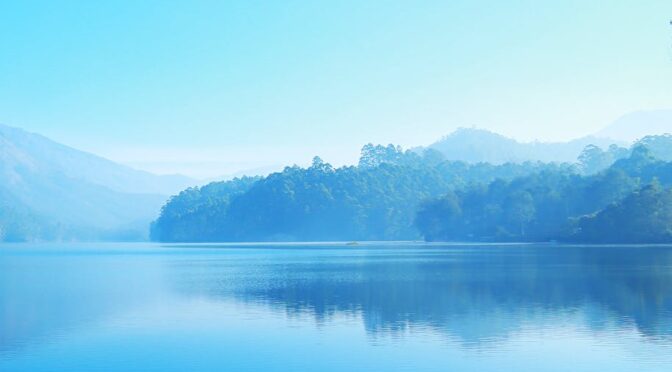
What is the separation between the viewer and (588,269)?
56219mm

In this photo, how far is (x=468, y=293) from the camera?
131ft

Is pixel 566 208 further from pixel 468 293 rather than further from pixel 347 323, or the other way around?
pixel 347 323

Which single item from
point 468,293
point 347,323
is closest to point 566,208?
point 468,293

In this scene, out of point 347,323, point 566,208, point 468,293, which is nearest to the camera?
point 347,323

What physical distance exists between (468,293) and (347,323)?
37.2 feet

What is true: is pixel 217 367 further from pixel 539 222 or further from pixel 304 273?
pixel 539 222

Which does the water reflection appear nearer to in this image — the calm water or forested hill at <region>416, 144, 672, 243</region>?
the calm water

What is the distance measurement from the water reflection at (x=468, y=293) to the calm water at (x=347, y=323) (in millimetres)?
85

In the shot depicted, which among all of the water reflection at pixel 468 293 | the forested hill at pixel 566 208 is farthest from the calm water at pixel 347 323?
the forested hill at pixel 566 208

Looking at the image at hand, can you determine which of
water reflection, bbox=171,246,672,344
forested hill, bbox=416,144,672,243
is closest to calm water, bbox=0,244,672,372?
water reflection, bbox=171,246,672,344

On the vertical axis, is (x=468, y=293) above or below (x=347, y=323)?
above

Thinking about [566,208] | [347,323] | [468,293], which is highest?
[566,208]

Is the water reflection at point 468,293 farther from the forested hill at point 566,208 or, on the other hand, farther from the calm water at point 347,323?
the forested hill at point 566,208

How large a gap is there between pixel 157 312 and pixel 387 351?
551 inches
